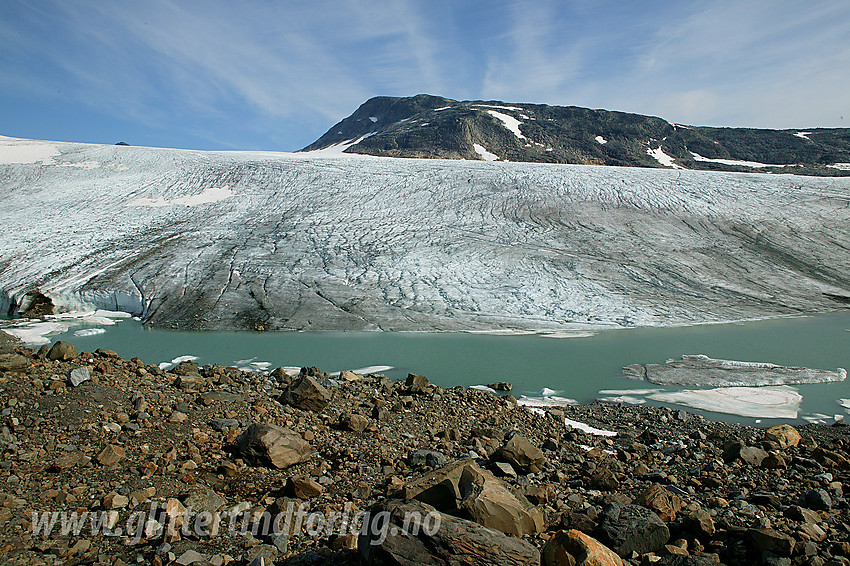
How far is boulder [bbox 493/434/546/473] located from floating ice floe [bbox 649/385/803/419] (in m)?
2.51

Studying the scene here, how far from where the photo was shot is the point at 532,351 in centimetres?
673

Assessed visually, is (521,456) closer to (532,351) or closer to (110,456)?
(110,456)

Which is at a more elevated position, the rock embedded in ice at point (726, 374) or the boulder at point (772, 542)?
the boulder at point (772, 542)

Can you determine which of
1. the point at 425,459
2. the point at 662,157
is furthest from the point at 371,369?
the point at 662,157

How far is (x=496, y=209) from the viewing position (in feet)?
38.6

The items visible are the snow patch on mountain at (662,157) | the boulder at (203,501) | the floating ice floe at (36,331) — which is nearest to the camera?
the boulder at (203,501)

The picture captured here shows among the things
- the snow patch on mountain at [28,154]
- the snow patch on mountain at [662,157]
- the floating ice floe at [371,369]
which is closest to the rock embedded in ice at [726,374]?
the floating ice floe at [371,369]

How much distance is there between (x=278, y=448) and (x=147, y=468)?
0.68m

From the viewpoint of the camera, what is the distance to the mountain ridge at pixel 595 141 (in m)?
36.4

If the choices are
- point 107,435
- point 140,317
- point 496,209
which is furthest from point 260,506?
point 496,209

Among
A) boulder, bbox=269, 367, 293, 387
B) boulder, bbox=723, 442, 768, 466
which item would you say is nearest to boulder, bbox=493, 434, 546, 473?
boulder, bbox=723, 442, 768, 466

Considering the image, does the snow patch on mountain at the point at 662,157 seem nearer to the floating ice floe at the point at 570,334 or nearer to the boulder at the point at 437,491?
the floating ice floe at the point at 570,334

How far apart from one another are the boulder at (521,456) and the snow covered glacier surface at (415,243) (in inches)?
181

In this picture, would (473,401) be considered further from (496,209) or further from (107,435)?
(496,209)
